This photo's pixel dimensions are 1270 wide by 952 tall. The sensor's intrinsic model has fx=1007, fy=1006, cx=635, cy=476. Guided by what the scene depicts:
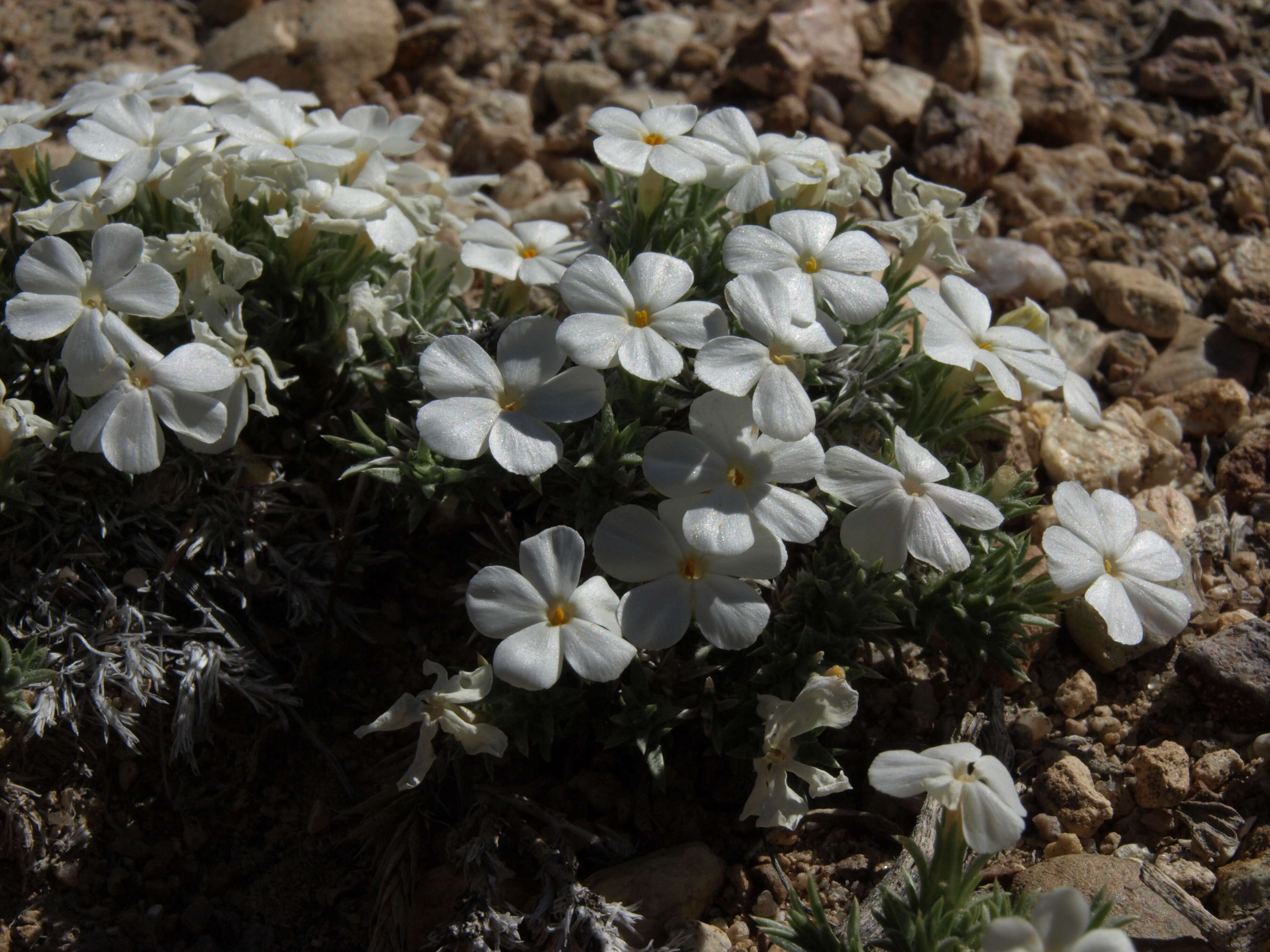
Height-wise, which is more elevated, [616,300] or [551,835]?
[616,300]

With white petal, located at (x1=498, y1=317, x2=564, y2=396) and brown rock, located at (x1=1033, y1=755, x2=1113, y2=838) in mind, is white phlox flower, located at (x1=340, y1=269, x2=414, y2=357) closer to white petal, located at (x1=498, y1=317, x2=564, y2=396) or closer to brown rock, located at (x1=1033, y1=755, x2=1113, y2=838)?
white petal, located at (x1=498, y1=317, x2=564, y2=396)

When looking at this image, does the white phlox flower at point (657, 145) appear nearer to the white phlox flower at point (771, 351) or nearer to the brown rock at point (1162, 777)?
the white phlox flower at point (771, 351)

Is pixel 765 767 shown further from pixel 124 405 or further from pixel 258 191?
pixel 258 191

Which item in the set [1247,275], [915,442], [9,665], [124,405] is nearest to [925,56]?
[1247,275]

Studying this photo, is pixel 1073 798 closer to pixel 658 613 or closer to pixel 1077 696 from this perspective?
pixel 1077 696

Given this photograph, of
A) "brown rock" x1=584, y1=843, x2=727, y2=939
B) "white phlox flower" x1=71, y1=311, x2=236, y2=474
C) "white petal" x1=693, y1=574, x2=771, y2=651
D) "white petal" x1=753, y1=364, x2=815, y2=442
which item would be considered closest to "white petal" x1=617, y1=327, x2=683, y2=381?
"white petal" x1=753, y1=364, x2=815, y2=442

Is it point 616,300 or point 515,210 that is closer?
point 616,300

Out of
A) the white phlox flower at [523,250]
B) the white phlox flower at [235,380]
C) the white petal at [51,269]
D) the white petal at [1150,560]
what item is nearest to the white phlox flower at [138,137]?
the white petal at [51,269]
